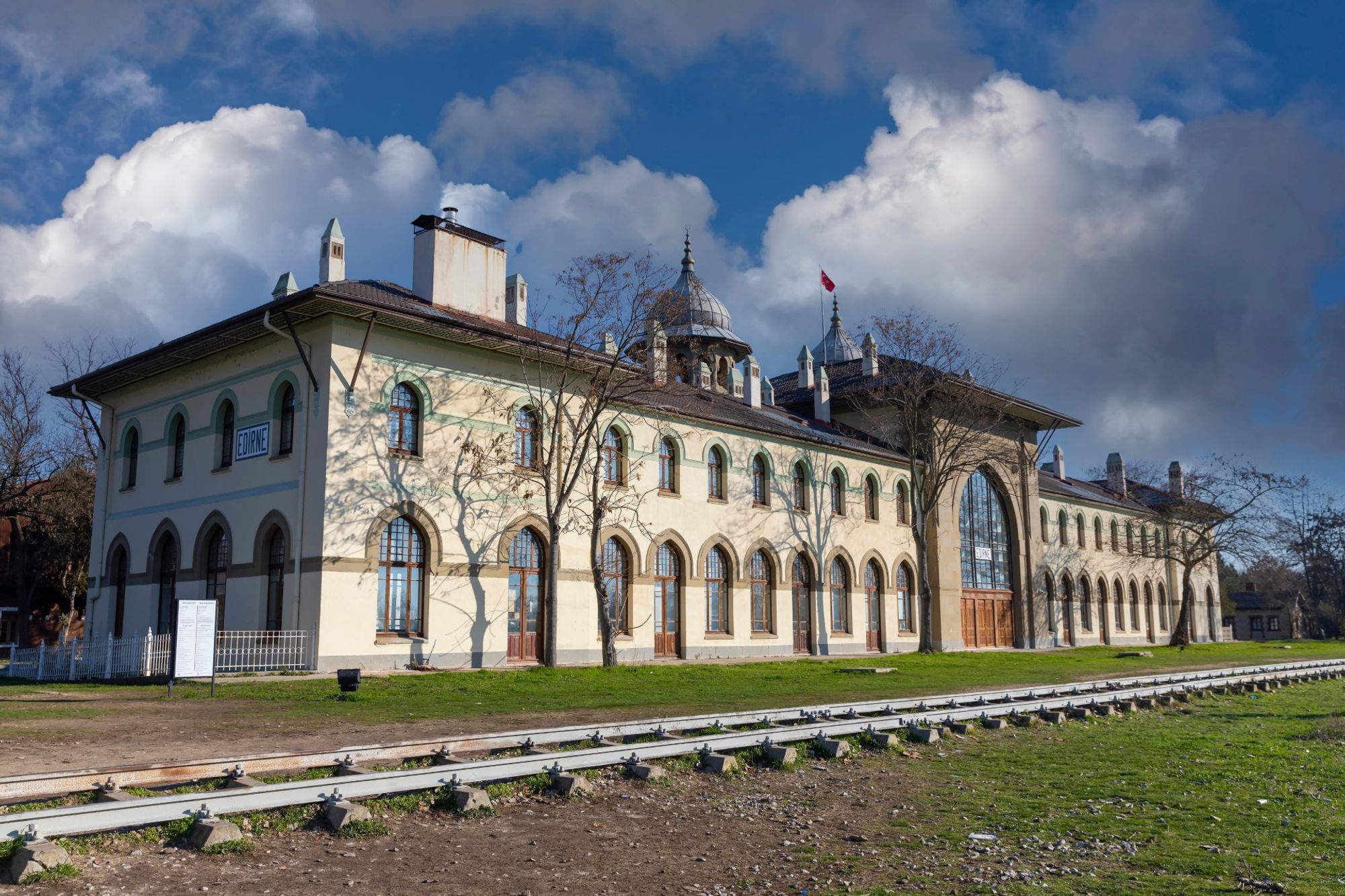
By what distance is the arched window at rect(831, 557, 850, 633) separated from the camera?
35.8 meters

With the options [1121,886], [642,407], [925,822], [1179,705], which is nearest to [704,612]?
[642,407]

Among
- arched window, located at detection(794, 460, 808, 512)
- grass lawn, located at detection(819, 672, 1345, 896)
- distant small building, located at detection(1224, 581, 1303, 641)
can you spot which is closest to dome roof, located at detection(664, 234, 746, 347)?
arched window, located at detection(794, 460, 808, 512)

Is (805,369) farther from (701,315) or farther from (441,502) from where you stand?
(441,502)

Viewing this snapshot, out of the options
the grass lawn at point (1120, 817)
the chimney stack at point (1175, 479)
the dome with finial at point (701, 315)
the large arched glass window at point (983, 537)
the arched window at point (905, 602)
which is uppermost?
the dome with finial at point (701, 315)

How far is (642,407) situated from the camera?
1131 inches

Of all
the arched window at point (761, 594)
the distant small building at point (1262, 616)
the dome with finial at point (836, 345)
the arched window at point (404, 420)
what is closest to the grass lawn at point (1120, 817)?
the arched window at point (404, 420)

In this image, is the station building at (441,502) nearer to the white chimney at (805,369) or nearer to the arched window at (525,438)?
the arched window at (525,438)

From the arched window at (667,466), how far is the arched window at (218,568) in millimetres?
11100

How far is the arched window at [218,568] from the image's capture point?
24.0m

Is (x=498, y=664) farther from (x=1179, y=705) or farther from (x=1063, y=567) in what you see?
(x=1063, y=567)

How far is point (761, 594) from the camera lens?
1307 inches

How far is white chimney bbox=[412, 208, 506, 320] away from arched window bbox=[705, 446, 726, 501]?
24.7ft

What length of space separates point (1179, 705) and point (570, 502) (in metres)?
14.2

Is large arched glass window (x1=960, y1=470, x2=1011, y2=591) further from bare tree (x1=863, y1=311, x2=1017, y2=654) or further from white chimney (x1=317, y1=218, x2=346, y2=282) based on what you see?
white chimney (x1=317, y1=218, x2=346, y2=282)
